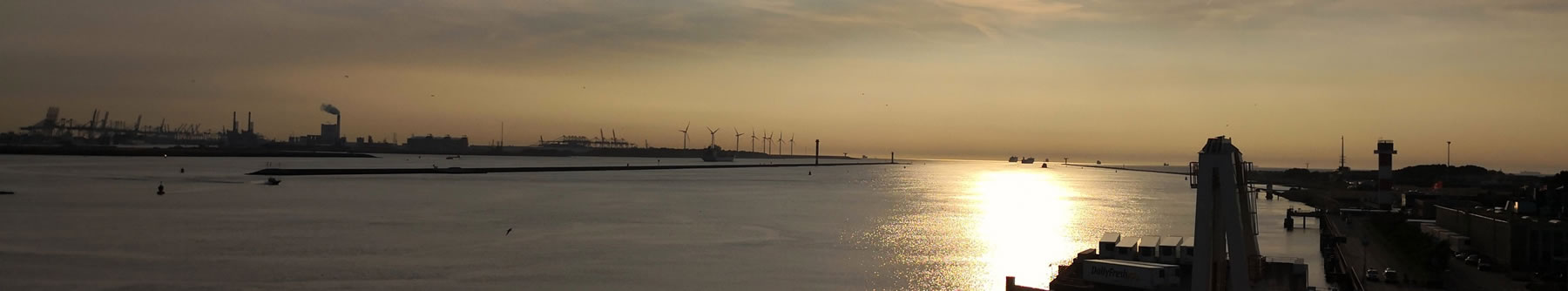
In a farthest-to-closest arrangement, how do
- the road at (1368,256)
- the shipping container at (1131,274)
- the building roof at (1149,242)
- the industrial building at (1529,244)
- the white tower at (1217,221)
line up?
the building roof at (1149,242)
the industrial building at (1529,244)
the road at (1368,256)
the shipping container at (1131,274)
the white tower at (1217,221)

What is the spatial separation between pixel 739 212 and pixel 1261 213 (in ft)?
110

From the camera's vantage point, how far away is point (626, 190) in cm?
7894

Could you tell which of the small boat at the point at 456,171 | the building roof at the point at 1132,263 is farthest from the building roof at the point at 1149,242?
the small boat at the point at 456,171

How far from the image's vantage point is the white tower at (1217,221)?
53.0 feet

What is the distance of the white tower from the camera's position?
53.0 ft

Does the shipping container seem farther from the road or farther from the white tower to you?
the white tower

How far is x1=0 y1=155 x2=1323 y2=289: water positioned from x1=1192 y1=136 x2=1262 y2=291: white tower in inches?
406

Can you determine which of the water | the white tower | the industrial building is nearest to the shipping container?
the water

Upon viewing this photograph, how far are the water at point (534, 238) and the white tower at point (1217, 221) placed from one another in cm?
1030

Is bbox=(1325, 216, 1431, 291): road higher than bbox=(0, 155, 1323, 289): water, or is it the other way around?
bbox=(1325, 216, 1431, 291): road

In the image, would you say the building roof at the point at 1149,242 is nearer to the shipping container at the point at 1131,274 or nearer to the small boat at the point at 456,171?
the shipping container at the point at 1131,274

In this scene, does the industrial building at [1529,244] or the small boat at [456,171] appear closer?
the industrial building at [1529,244]

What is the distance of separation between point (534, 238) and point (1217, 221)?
86.5 feet

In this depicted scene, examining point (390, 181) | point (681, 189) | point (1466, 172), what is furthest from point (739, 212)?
point (1466, 172)
